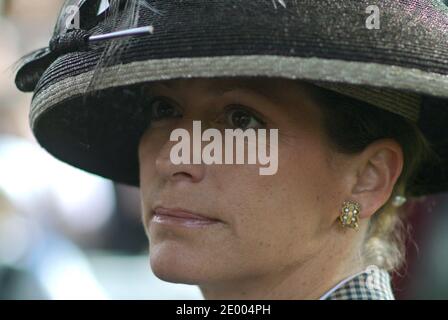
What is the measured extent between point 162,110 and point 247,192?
372 mm

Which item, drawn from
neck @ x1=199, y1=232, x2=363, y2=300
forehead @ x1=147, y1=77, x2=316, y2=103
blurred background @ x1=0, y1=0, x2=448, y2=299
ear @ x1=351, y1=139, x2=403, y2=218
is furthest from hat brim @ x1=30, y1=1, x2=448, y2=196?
blurred background @ x1=0, y1=0, x2=448, y2=299

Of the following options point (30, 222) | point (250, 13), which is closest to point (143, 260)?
point (30, 222)

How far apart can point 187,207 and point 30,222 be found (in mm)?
3966

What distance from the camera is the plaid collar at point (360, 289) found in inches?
87.0

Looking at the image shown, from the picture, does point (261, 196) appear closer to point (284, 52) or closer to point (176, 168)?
point (176, 168)

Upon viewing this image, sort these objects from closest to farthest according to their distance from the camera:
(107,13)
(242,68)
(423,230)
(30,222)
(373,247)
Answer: (242,68)
(107,13)
(373,247)
(423,230)
(30,222)

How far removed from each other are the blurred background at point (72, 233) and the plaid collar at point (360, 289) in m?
0.83

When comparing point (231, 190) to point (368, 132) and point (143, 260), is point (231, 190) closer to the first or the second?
point (368, 132)

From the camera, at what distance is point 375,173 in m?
2.24

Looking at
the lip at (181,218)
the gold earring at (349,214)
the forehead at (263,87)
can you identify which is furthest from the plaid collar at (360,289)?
the forehead at (263,87)

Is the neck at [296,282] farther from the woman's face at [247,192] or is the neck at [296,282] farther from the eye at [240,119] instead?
the eye at [240,119]

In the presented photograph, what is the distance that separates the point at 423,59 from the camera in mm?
→ 1896

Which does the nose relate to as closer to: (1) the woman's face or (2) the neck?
(1) the woman's face

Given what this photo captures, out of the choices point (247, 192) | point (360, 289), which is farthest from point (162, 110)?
point (360, 289)
